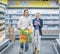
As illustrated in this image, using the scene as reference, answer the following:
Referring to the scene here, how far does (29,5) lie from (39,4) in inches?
28.1

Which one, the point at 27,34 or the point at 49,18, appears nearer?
the point at 27,34

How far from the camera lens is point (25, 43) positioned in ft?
27.0

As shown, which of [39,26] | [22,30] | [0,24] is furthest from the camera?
[0,24]

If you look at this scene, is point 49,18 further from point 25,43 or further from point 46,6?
point 25,43

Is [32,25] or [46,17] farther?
[46,17]

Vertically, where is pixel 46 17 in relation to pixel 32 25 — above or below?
below

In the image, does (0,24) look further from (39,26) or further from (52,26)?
(52,26)

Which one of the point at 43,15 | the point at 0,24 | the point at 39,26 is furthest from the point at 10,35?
the point at 39,26

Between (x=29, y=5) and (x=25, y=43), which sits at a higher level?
(x=29, y=5)

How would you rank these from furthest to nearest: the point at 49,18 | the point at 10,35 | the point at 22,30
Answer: the point at 49,18
the point at 10,35
the point at 22,30

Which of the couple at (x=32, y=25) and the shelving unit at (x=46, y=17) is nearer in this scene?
A: the couple at (x=32, y=25)

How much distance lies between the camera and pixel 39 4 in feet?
55.1

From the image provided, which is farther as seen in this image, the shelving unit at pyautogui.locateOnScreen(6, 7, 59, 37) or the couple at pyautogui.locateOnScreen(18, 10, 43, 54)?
the shelving unit at pyautogui.locateOnScreen(6, 7, 59, 37)

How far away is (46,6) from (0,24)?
21.5 ft
